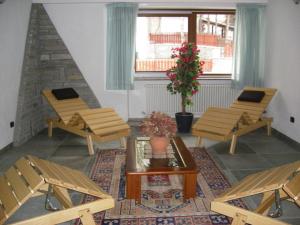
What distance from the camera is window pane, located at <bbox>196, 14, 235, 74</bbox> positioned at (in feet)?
21.3

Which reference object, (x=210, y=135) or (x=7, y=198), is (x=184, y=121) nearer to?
(x=210, y=135)

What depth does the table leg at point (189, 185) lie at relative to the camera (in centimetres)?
306

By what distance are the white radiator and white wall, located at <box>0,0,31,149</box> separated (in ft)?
7.80

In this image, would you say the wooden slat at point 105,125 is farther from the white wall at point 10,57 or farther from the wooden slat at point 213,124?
the white wall at point 10,57

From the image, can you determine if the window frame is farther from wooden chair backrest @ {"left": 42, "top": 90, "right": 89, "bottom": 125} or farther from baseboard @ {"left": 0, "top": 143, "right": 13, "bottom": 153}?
baseboard @ {"left": 0, "top": 143, "right": 13, "bottom": 153}

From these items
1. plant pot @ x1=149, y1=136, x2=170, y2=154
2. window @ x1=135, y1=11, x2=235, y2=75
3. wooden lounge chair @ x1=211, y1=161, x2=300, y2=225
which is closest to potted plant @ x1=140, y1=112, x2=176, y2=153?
plant pot @ x1=149, y1=136, x2=170, y2=154

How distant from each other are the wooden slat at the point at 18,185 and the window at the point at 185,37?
4.38m

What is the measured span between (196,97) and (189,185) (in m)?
3.46

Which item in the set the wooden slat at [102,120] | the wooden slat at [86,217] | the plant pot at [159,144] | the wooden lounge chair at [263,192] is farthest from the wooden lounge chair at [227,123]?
the wooden slat at [86,217]

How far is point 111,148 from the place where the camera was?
491 cm

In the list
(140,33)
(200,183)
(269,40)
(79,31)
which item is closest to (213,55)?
(269,40)

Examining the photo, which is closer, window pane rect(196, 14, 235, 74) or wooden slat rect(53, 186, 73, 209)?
wooden slat rect(53, 186, 73, 209)

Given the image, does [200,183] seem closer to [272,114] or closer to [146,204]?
[146,204]

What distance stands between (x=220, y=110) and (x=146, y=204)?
2.31 m
